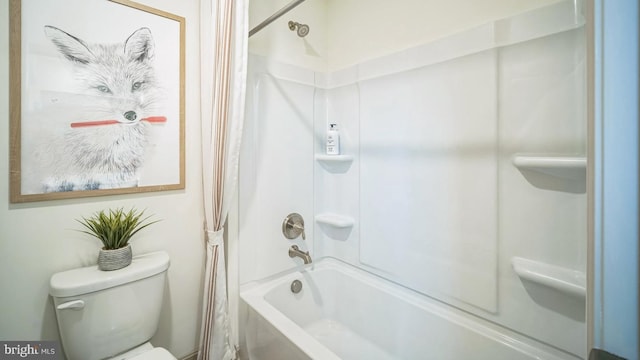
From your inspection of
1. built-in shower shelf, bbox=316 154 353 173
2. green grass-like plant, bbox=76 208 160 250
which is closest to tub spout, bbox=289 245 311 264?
built-in shower shelf, bbox=316 154 353 173

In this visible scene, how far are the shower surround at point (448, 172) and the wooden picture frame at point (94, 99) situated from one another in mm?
404

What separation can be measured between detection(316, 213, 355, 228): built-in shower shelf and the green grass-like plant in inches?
41.0

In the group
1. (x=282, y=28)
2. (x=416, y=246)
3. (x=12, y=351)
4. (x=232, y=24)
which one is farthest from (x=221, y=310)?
(x=282, y=28)

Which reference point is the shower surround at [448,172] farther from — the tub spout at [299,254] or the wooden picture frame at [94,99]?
the wooden picture frame at [94,99]

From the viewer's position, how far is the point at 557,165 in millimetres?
839

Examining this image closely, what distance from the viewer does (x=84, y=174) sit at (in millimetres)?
1024

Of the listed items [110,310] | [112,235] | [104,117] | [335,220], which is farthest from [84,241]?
[335,220]

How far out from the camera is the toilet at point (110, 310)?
34.7 inches

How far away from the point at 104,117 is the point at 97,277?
665mm

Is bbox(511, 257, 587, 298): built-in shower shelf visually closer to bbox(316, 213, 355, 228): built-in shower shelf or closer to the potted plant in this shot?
bbox(316, 213, 355, 228): built-in shower shelf

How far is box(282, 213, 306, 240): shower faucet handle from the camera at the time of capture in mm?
1546

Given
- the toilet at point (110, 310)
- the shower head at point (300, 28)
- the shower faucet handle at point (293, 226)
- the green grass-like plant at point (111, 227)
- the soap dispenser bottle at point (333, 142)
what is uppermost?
the shower head at point (300, 28)

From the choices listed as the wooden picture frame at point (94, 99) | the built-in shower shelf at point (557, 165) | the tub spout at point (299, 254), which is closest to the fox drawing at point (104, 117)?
the wooden picture frame at point (94, 99)

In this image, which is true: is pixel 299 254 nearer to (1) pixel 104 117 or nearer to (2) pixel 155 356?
(2) pixel 155 356
